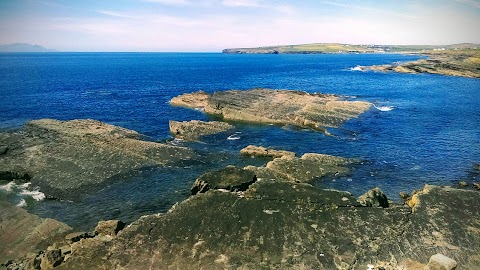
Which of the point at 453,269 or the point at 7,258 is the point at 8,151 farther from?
the point at 453,269

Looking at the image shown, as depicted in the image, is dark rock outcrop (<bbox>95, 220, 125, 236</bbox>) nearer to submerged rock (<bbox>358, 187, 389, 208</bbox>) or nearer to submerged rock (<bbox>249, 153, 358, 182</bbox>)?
submerged rock (<bbox>249, 153, 358, 182</bbox>)

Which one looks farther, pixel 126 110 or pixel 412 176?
pixel 126 110

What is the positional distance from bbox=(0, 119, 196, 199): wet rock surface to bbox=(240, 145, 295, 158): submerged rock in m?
8.74

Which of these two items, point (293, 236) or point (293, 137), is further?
point (293, 137)

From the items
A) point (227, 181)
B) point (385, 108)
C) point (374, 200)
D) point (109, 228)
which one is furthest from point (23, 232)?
point (385, 108)

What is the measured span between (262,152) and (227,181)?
666 inches

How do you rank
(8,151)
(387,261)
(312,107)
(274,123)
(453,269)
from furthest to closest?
1. (312,107)
2. (274,123)
3. (8,151)
4. (387,261)
5. (453,269)

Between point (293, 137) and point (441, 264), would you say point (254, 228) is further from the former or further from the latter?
point (293, 137)

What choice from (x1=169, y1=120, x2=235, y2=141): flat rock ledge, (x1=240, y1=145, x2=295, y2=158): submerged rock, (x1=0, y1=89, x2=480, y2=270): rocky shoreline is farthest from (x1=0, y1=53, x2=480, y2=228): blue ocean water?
(x1=0, y1=89, x2=480, y2=270): rocky shoreline

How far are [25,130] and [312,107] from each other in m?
62.2

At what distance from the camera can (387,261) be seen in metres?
27.7

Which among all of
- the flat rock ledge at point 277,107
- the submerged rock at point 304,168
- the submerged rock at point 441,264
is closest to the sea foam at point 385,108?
the flat rock ledge at point 277,107

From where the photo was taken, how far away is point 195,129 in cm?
7088

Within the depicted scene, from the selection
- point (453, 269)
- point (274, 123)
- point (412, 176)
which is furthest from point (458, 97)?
point (453, 269)
